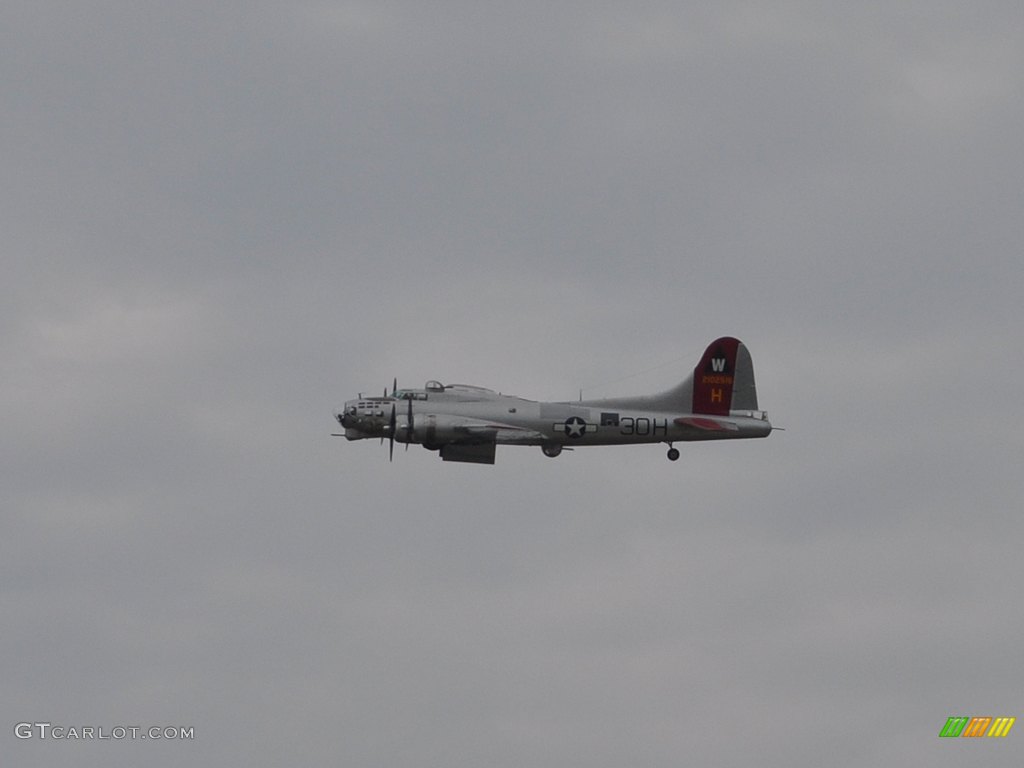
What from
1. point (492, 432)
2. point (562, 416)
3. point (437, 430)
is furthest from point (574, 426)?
point (437, 430)

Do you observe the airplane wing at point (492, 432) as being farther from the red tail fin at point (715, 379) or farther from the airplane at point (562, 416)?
the red tail fin at point (715, 379)

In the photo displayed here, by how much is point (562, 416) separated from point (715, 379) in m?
8.29

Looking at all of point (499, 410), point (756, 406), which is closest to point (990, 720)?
point (756, 406)

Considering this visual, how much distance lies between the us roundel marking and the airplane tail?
5.94 metres

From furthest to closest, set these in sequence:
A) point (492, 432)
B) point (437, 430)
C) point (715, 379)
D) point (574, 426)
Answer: point (715, 379)
point (574, 426)
point (492, 432)
point (437, 430)

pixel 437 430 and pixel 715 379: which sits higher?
pixel 715 379

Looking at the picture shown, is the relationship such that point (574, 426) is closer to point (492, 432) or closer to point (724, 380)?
point (492, 432)

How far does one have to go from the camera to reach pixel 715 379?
11312 centimetres

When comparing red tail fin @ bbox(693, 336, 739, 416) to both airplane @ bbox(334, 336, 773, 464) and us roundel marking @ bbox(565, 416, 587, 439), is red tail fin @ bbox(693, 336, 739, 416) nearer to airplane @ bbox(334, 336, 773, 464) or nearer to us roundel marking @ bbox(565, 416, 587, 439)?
airplane @ bbox(334, 336, 773, 464)

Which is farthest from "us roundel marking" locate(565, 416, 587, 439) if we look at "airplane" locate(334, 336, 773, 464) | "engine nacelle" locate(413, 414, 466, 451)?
"engine nacelle" locate(413, 414, 466, 451)

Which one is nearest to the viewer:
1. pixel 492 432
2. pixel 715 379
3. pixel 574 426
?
pixel 492 432

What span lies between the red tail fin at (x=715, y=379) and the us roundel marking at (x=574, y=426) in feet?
19.5

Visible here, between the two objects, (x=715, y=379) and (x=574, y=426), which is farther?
(x=715, y=379)

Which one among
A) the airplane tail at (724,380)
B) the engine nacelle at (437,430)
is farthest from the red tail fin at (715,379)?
the engine nacelle at (437,430)
